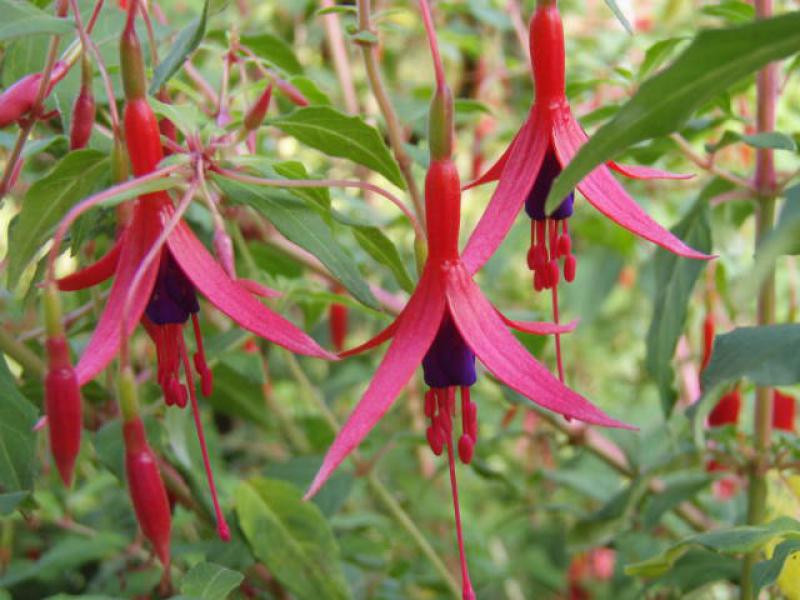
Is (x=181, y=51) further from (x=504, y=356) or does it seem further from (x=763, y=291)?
(x=763, y=291)

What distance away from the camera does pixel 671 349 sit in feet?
3.12

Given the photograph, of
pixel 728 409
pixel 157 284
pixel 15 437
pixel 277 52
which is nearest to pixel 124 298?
pixel 157 284

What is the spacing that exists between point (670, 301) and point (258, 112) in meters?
0.48

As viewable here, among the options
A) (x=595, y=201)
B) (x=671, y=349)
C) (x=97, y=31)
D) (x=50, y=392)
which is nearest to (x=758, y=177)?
(x=671, y=349)

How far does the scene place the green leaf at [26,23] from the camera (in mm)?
608

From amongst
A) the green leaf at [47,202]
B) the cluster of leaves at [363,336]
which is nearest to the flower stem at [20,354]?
the cluster of leaves at [363,336]

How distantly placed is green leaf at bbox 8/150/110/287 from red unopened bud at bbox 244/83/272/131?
0.10 m

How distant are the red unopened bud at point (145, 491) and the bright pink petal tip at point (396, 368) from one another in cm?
8

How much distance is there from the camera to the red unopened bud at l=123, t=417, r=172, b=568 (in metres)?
0.52

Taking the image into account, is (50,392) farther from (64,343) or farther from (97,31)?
(97,31)

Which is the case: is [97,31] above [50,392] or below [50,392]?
above

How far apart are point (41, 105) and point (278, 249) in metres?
0.46

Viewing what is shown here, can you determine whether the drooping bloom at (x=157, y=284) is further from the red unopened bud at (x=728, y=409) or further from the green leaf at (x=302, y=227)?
the red unopened bud at (x=728, y=409)

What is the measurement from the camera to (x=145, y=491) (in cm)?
52
